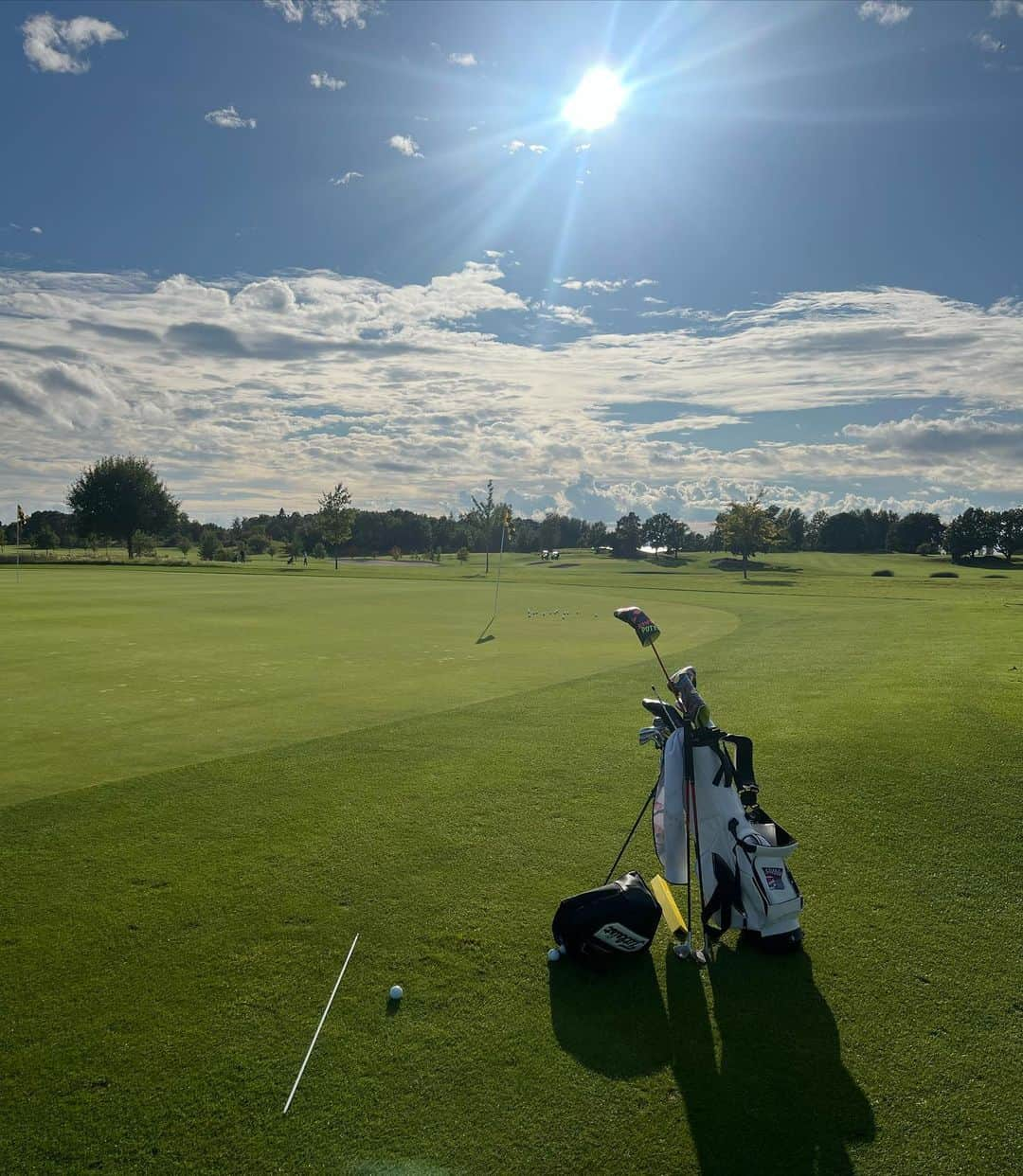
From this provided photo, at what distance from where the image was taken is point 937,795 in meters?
9.11

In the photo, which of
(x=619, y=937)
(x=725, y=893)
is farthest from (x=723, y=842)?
(x=619, y=937)

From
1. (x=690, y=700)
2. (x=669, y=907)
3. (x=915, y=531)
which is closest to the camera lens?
(x=690, y=700)

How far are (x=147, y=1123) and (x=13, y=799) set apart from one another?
6101 millimetres

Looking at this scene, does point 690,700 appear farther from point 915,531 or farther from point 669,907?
point 915,531

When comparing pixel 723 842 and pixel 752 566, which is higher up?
pixel 752 566

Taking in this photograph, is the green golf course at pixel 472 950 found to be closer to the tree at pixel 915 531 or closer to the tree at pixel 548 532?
the tree at pixel 915 531

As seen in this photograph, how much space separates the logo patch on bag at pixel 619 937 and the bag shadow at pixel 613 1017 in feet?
0.77

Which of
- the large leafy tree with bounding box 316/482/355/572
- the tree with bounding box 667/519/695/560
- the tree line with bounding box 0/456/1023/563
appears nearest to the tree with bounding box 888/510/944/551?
the tree line with bounding box 0/456/1023/563

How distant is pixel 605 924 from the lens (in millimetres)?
5945

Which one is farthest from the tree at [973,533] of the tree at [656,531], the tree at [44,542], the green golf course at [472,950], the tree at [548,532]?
the tree at [44,542]

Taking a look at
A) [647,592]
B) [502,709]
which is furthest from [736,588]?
[502,709]

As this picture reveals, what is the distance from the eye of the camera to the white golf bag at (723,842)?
20.0ft

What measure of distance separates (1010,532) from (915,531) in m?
25.6

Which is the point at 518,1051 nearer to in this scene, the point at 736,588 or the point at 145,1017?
the point at 145,1017
